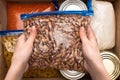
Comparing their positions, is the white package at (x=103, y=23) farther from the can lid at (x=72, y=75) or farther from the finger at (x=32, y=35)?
the finger at (x=32, y=35)

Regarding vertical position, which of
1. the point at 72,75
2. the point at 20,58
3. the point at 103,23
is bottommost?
the point at 72,75

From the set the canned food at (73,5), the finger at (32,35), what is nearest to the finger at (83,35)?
the finger at (32,35)

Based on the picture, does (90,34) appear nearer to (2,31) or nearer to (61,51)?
(61,51)

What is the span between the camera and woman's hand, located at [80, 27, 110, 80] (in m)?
0.97

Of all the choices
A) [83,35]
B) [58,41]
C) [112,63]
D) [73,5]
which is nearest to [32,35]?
[58,41]

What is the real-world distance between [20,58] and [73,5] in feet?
1.69

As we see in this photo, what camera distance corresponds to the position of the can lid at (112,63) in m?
1.39

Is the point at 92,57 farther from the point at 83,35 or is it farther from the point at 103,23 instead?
the point at 103,23

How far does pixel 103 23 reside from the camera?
4.56 ft

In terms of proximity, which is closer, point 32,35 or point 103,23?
point 32,35

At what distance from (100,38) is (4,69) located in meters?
0.56

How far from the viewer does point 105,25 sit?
1394 millimetres

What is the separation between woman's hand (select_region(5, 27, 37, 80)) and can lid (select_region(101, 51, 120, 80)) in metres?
0.52

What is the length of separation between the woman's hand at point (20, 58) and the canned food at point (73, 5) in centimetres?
37
